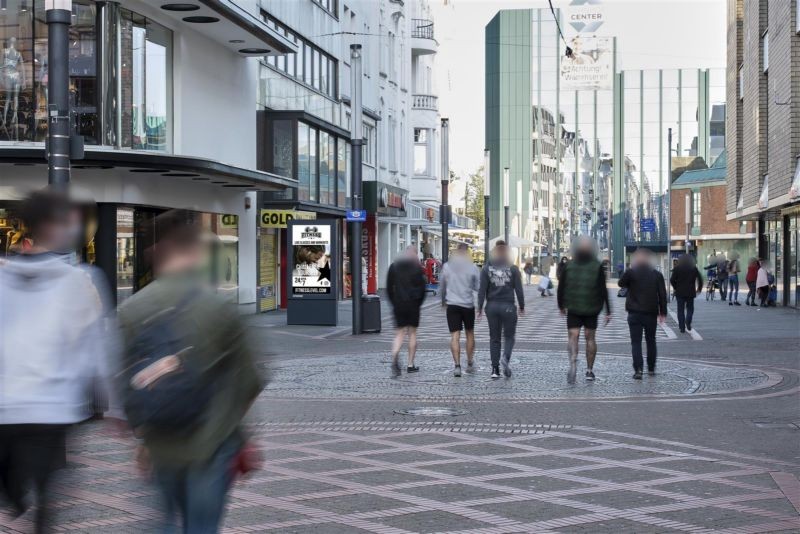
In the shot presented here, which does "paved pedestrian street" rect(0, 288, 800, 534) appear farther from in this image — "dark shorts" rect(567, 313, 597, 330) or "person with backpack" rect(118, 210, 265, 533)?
"dark shorts" rect(567, 313, 597, 330)

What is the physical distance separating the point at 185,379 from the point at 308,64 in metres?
33.0

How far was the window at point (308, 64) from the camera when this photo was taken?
32.9m

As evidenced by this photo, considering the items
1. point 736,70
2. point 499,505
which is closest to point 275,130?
point 736,70

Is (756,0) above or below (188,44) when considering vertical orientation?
above

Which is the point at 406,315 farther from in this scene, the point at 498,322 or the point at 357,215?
the point at 357,215

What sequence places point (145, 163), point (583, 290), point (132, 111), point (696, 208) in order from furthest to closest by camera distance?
point (696, 208)
point (132, 111)
point (145, 163)
point (583, 290)

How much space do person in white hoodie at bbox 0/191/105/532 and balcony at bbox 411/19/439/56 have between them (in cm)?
5231

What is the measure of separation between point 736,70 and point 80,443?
4022 centimetres

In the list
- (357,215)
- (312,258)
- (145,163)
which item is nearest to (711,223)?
(312,258)

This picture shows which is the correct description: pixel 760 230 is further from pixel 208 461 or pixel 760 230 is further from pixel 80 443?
pixel 208 461

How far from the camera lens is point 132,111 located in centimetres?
2244

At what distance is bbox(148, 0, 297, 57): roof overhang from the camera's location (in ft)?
77.7

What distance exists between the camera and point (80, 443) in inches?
389

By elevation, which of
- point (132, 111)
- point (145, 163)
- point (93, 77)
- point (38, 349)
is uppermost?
point (93, 77)
